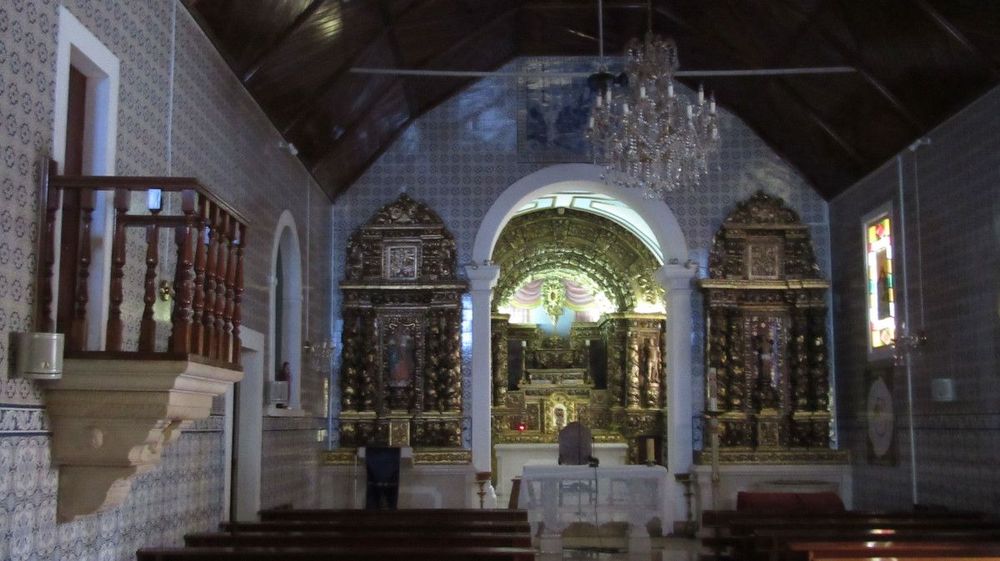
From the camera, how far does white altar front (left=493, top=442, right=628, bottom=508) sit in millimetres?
19234

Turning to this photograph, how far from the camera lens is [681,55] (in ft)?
46.0

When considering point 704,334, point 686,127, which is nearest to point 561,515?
point 704,334

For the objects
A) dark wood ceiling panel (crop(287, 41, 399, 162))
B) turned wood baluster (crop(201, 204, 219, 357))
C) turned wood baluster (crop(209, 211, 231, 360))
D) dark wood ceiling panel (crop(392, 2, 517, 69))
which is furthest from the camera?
dark wood ceiling panel (crop(392, 2, 517, 69))

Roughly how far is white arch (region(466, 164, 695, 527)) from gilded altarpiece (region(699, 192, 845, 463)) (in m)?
0.31

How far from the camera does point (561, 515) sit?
13.2 meters

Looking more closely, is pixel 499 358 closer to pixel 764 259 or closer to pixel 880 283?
pixel 764 259

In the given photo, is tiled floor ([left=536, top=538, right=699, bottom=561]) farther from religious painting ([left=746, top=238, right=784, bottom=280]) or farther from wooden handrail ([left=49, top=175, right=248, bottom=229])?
wooden handrail ([left=49, top=175, right=248, bottom=229])

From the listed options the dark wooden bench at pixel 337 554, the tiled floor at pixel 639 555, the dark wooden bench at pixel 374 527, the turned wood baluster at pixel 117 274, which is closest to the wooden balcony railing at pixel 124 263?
the turned wood baluster at pixel 117 274

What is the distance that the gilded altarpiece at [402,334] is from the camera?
571 inches

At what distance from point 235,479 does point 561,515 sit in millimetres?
4416

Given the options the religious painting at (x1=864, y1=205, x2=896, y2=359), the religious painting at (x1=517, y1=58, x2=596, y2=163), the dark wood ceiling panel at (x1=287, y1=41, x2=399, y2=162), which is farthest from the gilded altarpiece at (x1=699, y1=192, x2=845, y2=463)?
the dark wood ceiling panel at (x1=287, y1=41, x2=399, y2=162)

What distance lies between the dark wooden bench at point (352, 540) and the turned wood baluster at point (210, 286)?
2.03 metres

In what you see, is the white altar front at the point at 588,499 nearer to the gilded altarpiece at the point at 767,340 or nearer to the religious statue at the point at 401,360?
the gilded altarpiece at the point at 767,340

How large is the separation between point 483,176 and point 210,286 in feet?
30.1
